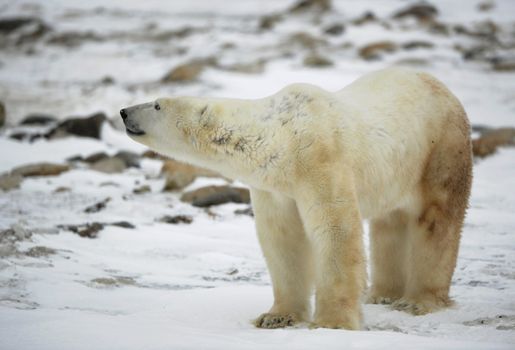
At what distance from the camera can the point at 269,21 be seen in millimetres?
25516

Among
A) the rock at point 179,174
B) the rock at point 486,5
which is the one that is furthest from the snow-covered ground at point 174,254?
the rock at point 486,5

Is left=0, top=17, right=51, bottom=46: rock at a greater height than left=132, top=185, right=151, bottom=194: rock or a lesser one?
greater

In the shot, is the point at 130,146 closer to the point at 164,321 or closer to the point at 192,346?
the point at 164,321

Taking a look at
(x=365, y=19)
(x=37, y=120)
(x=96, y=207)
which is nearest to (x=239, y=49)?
(x=365, y=19)

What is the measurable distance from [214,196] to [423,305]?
372 centimetres

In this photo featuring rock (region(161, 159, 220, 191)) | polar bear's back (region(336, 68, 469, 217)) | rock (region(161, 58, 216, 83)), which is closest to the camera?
polar bear's back (region(336, 68, 469, 217))

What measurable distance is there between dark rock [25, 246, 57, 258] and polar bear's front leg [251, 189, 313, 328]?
205 centimetres

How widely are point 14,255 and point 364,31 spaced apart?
1853cm

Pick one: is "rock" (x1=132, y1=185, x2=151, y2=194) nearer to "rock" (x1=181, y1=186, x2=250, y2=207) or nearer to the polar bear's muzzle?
"rock" (x1=181, y1=186, x2=250, y2=207)

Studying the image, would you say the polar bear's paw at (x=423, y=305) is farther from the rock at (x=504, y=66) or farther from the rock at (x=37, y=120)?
the rock at (x=504, y=66)

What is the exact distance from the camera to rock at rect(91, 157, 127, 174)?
10.0 metres

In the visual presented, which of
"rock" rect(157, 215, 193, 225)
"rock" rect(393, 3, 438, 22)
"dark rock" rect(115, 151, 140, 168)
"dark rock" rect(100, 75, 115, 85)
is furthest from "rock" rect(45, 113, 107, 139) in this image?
"rock" rect(393, 3, 438, 22)

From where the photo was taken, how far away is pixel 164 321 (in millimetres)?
4004

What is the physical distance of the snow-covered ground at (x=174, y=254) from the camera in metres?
3.50
